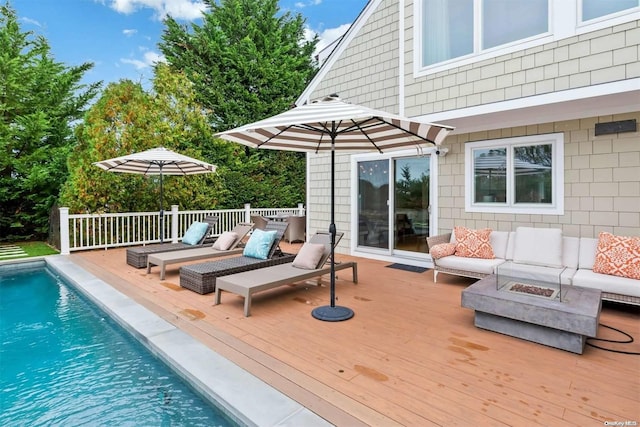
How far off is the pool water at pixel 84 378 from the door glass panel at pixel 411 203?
5670 millimetres

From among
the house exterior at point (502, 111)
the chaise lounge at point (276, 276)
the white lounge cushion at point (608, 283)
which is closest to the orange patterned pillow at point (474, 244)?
the house exterior at point (502, 111)

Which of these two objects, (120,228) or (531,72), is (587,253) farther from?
(120,228)

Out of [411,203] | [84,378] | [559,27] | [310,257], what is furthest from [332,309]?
[559,27]

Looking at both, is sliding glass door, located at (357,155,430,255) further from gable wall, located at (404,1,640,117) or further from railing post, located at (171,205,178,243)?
railing post, located at (171,205,178,243)

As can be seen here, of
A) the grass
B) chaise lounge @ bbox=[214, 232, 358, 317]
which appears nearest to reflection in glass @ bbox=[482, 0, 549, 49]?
chaise lounge @ bbox=[214, 232, 358, 317]

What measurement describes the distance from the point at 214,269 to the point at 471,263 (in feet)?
13.7

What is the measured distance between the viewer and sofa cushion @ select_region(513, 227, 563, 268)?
531 cm

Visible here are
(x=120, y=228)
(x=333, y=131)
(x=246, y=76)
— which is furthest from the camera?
(x=246, y=76)

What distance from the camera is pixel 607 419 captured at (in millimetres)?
2322

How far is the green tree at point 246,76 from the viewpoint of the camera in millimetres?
13883

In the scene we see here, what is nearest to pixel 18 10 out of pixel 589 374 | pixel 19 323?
pixel 19 323

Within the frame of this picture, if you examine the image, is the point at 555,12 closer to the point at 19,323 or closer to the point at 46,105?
the point at 19,323

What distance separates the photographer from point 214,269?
5.49m

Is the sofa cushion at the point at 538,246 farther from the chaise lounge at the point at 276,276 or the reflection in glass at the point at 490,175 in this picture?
the chaise lounge at the point at 276,276
